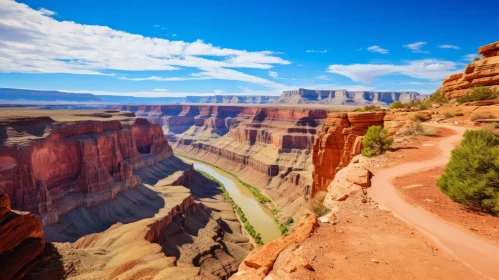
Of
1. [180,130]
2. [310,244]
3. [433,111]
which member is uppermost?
[433,111]

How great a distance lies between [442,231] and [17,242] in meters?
21.8

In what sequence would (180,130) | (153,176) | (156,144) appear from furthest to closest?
(180,130) → (156,144) → (153,176)

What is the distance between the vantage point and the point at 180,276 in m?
21.3

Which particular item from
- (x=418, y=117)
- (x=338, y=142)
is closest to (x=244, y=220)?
(x=338, y=142)

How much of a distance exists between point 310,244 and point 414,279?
259 centimetres

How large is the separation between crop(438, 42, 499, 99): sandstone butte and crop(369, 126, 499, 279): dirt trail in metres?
20.9

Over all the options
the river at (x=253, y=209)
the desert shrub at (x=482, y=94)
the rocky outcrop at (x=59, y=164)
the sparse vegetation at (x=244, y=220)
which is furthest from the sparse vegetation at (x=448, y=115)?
the rocky outcrop at (x=59, y=164)

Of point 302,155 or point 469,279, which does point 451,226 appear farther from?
point 302,155

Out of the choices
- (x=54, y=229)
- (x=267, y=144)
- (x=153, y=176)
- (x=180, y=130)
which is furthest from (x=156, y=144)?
(x=180, y=130)

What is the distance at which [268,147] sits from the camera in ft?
290

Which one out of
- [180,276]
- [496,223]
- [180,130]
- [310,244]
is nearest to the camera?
[310,244]

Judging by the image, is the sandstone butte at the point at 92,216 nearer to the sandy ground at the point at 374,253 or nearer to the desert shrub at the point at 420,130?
the sandy ground at the point at 374,253

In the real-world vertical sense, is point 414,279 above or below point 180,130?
above

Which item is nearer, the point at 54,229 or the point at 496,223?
the point at 496,223
